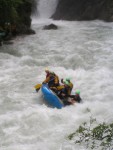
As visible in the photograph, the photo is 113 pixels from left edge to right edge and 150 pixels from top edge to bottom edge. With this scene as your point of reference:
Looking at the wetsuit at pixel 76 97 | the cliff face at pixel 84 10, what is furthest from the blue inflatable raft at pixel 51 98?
the cliff face at pixel 84 10

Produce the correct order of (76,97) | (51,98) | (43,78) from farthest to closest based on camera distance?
(43,78) < (76,97) < (51,98)

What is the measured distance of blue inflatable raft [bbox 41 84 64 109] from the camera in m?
8.98

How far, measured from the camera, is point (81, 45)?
16.4 meters

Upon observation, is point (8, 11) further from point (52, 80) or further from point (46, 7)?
point (46, 7)

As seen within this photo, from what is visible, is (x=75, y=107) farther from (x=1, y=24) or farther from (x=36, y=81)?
(x=1, y=24)

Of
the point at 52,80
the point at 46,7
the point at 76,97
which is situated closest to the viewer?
the point at 76,97

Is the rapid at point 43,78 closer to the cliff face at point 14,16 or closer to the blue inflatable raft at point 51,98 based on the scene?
the blue inflatable raft at point 51,98

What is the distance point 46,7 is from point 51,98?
2465 centimetres

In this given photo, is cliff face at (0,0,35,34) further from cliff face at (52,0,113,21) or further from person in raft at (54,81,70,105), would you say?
cliff face at (52,0,113,21)

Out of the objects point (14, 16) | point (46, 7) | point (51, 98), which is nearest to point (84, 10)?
point (46, 7)

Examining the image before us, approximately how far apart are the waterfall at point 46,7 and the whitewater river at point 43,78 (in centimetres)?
1294

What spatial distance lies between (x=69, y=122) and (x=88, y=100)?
1.72m

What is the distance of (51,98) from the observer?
9.11 meters

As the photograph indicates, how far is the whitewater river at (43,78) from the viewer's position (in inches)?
303
